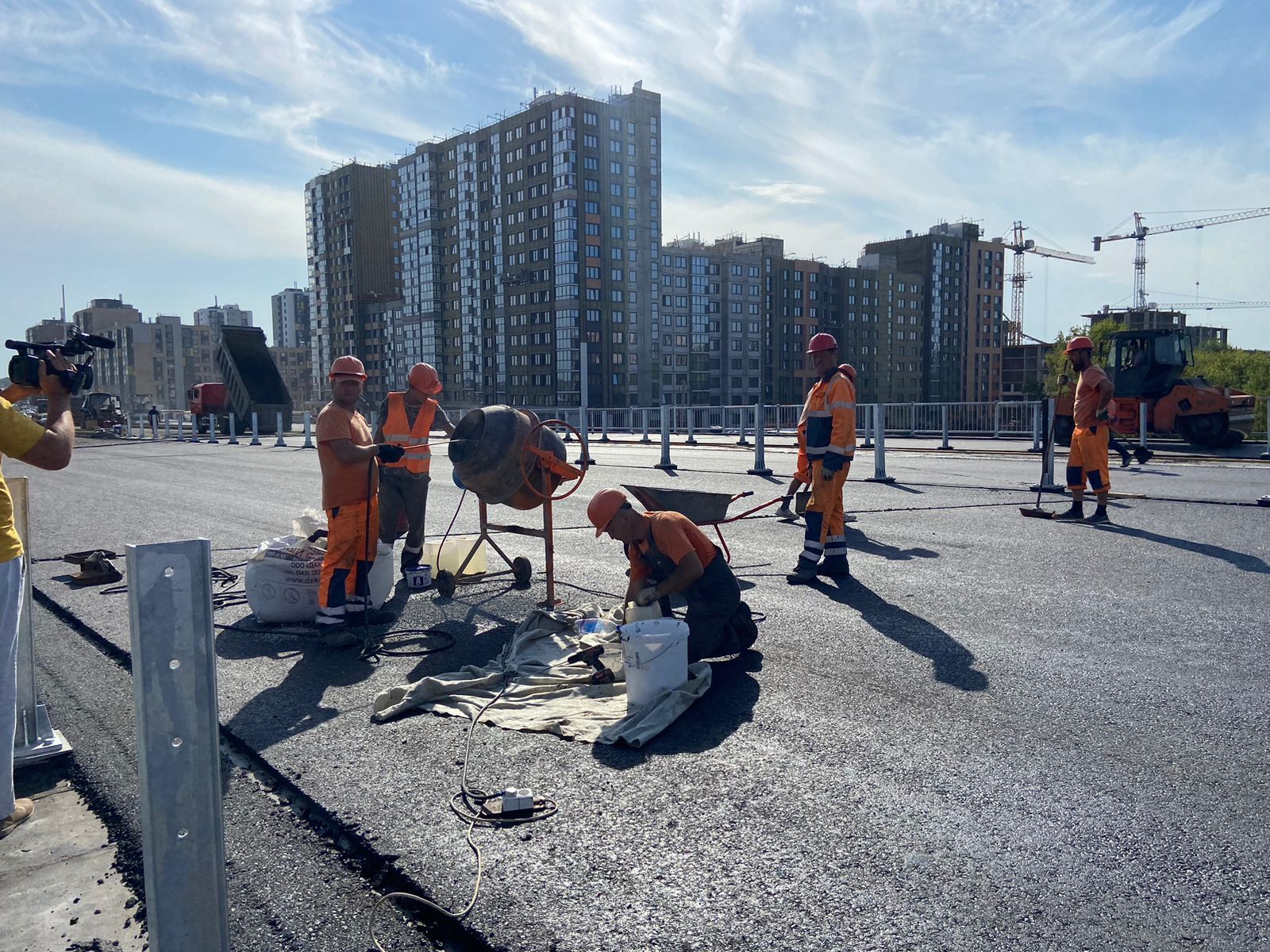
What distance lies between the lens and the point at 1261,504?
11.3 m

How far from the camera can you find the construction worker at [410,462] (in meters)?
7.54

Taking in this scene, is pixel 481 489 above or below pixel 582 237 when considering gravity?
below

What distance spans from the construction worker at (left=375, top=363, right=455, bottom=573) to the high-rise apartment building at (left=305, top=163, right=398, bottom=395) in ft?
380

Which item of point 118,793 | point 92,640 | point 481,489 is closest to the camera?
point 118,793

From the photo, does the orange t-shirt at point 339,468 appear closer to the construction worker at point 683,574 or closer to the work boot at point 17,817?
the construction worker at point 683,574

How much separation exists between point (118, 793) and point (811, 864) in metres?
2.73

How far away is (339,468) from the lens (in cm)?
595

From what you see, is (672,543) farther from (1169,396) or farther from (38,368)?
(1169,396)

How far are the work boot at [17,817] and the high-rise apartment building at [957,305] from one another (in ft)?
439

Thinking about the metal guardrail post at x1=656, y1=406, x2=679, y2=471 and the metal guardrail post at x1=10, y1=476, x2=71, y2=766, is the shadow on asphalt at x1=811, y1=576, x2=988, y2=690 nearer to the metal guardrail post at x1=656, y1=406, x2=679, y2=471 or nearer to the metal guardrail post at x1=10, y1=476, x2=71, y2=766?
the metal guardrail post at x1=10, y1=476, x2=71, y2=766

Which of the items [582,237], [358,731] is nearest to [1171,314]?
[582,237]

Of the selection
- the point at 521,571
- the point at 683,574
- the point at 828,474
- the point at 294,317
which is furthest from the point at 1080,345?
the point at 294,317

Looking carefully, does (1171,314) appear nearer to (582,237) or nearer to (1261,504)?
(582,237)

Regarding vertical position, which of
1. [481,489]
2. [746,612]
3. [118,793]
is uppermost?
[481,489]
